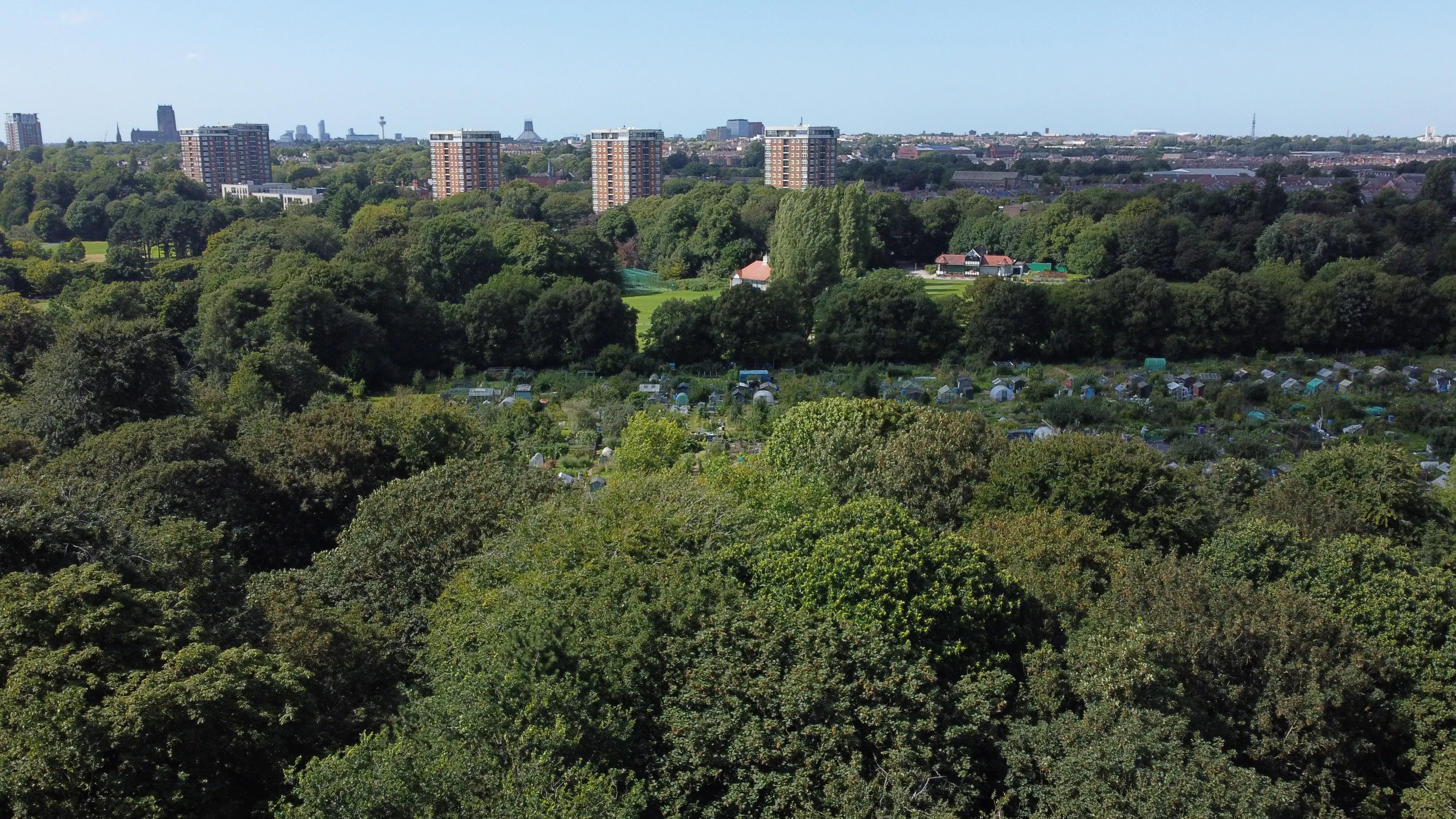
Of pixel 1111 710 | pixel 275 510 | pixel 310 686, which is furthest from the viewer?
pixel 275 510

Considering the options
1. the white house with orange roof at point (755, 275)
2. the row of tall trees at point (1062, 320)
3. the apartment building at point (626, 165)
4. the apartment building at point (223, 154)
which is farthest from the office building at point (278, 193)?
the row of tall trees at point (1062, 320)

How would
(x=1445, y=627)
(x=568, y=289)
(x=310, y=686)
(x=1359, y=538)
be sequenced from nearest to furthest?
1. (x=310, y=686)
2. (x=1445, y=627)
3. (x=1359, y=538)
4. (x=568, y=289)

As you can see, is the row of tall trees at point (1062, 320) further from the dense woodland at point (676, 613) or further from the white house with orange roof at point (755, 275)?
the white house with orange roof at point (755, 275)

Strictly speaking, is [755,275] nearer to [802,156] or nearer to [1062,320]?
[1062,320]

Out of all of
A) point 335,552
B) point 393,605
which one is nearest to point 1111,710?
point 393,605

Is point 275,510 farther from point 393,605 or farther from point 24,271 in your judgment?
point 24,271

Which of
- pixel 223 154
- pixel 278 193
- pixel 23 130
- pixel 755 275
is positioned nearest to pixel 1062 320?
pixel 755 275
